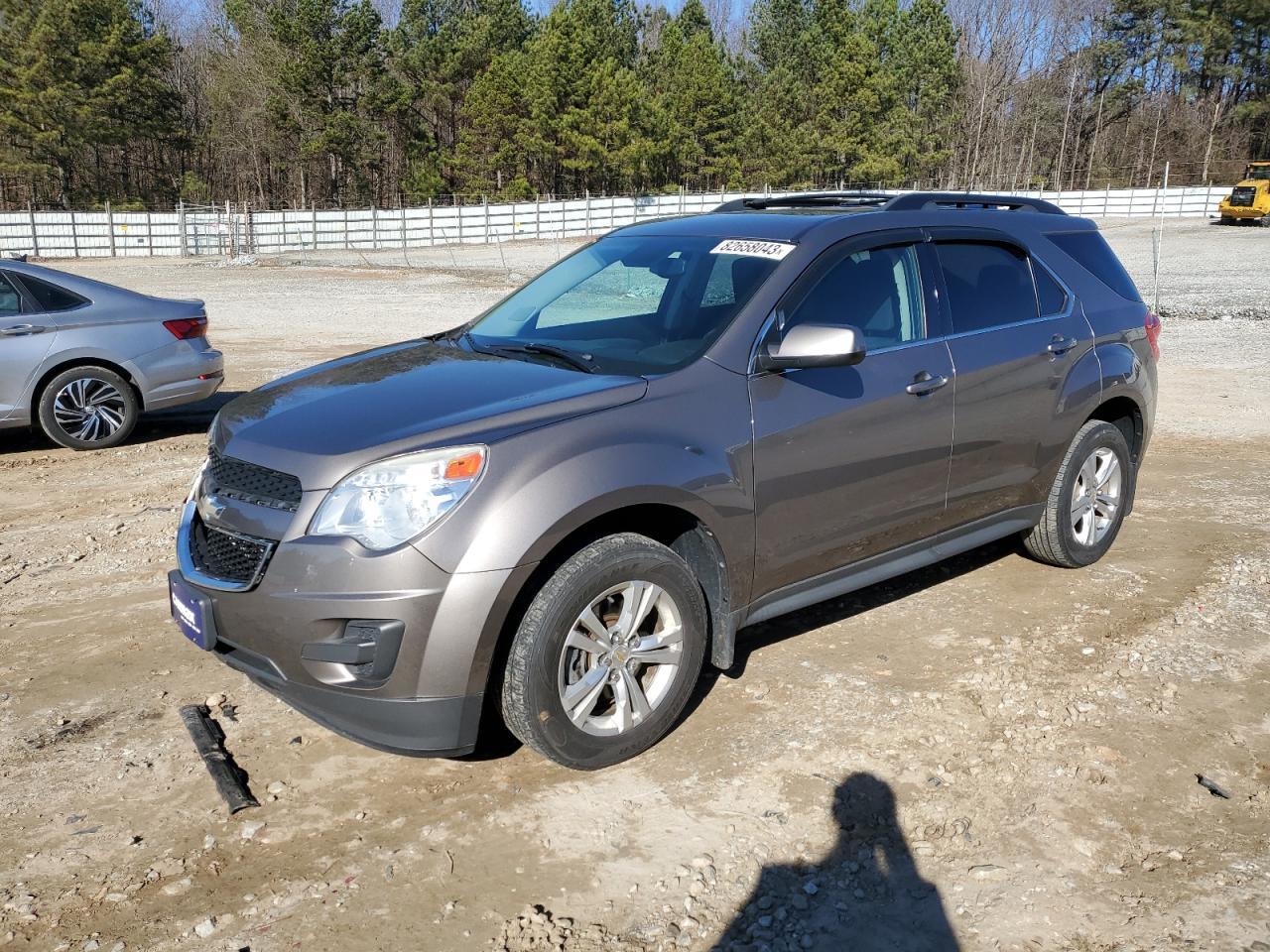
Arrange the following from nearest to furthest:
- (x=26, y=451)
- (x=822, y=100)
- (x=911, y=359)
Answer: (x=911, y=359) < (x=26, y=451) < (x=822, y=100)

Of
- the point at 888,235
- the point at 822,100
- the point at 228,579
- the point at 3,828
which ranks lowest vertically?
the point at 3,828

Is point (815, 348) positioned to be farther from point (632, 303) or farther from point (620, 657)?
point (620, 657)

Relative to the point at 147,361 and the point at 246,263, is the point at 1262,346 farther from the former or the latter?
the point at 246,263

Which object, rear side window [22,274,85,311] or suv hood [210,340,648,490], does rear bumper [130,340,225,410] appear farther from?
suv hood [210,340,648,490]

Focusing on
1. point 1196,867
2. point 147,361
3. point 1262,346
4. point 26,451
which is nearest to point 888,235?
point 1196,867

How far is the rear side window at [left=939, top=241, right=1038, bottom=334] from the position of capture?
480cm

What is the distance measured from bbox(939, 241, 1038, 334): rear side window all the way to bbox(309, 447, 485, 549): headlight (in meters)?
2.49

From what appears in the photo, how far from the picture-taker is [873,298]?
4.48 meters

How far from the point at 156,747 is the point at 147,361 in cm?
551

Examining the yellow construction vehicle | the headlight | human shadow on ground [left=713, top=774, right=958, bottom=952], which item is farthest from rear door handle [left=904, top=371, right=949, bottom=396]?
the yellow construction vehicle

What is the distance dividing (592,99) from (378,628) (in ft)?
202

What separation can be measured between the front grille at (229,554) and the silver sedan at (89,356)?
17.6 feet

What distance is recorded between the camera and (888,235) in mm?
4582

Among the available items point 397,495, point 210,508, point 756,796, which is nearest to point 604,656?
point 756,796
